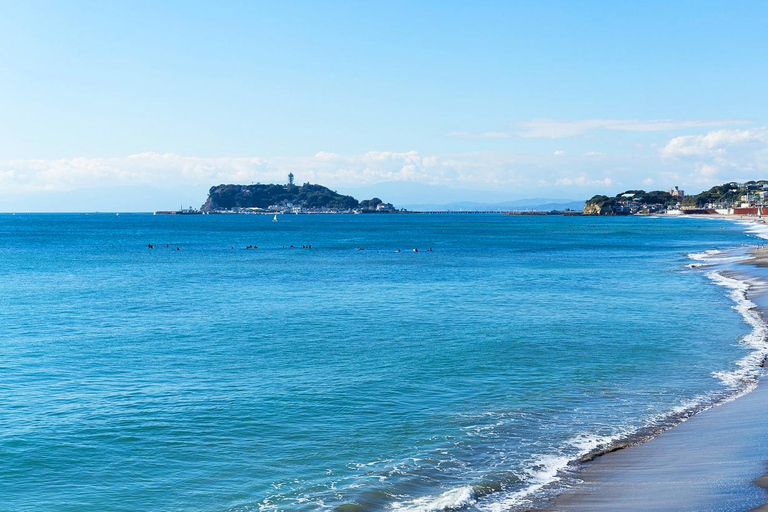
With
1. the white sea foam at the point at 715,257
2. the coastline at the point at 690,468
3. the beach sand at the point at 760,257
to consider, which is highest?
the beach sand at the point at 760,257

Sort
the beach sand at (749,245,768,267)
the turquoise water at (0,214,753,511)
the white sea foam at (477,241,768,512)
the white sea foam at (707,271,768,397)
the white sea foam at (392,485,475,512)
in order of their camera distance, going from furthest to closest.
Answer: the beach sand at (749,245,768,267)
the white sea foam at (707,271,768,397)
the turquoise water at (0,214,753,511)
the white sea foam at (477,241,768,512)
the white sea foam at (392,485,475,512)

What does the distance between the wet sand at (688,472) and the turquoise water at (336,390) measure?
0.97 metres

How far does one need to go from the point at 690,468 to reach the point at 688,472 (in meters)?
0.32

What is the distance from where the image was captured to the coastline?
1375cm

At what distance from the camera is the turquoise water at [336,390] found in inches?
623

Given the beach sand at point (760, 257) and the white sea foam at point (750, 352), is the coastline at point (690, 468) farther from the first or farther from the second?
the beach sand at point (760, 257)

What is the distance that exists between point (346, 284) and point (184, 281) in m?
15.0

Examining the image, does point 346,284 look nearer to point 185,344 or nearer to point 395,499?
point 185,344

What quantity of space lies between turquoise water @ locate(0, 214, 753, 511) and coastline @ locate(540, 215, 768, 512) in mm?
776

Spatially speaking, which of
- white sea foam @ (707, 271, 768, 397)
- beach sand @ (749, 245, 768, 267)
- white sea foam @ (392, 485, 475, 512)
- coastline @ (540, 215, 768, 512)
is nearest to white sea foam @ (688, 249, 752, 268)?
beach sand @ (749, 245, 768, 267)

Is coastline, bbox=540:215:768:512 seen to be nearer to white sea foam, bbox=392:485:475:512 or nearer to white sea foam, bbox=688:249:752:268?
white sea foam, bbox=392:485:475:512

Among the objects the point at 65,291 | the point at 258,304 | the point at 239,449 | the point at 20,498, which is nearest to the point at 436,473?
the point at 239,449

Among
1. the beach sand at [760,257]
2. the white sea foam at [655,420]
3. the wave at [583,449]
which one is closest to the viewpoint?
the wave at [583,449]

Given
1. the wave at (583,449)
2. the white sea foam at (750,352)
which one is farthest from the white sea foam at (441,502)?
the white sea foam at (750,352)
